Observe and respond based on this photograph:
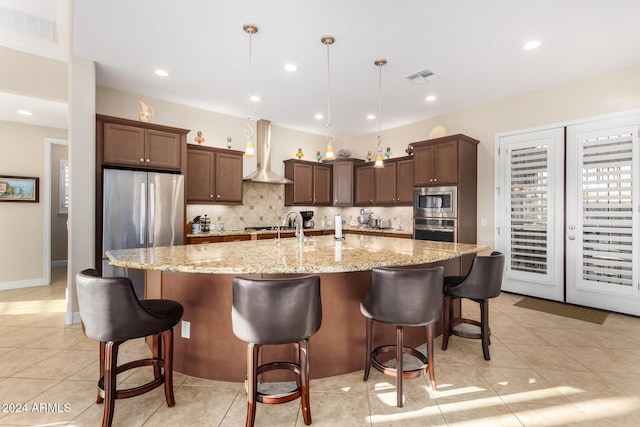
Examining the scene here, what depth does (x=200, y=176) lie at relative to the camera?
16.0ft

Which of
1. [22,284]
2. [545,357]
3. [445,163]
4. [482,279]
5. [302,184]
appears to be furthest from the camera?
[302,184]

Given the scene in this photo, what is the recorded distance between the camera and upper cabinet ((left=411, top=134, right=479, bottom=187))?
4.70 meters

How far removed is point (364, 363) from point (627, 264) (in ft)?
12.1

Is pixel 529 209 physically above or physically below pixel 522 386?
above

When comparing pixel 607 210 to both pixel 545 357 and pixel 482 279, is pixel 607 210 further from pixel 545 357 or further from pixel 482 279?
pixel 482 279

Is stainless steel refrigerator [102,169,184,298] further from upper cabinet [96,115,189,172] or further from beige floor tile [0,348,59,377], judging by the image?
beige floor tile [0,348,59,377]

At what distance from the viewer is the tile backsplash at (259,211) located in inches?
213

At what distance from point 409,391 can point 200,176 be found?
4.14 meters

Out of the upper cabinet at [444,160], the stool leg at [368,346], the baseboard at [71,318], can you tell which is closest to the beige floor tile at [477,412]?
the stool leg at [368,346]

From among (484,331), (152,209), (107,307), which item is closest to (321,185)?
(152,209)

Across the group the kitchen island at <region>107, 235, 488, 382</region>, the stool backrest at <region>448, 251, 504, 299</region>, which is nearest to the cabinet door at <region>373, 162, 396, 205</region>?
the stool backrest at <region>448, 251, 504, 299</region>

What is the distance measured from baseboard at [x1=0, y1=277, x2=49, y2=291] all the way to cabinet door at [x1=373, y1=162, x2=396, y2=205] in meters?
6.18

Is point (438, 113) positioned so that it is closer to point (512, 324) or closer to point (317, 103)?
point (317, 103)

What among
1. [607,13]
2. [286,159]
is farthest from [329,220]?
[607,13]
